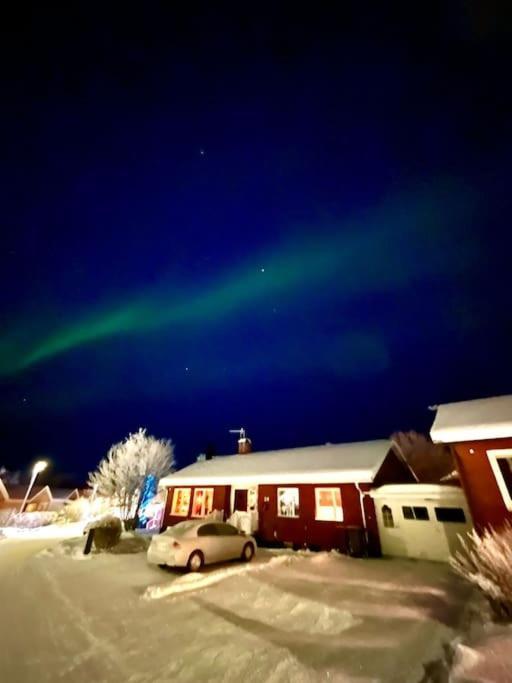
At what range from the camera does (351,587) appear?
838cm

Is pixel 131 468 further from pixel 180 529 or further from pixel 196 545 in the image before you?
pixel 196 545

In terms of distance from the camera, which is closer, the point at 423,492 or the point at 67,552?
the point at 423,492

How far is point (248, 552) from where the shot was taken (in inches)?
500

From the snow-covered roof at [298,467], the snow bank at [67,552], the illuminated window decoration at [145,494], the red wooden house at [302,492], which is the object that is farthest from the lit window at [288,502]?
the illuminated window decoration at [145,494]

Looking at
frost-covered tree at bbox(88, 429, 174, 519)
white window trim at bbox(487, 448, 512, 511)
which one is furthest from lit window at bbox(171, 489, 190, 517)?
white window trim at bbox(487, 448, 512, 511)

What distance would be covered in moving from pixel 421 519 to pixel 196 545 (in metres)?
9.25

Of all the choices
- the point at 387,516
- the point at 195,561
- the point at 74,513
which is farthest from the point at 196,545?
the point at 74,513

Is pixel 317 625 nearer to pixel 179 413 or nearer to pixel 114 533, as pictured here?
pixel 114 533

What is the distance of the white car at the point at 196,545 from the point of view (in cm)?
1046

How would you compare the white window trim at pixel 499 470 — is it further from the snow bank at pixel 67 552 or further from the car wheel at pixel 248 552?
the snow bank at pixel 67 552

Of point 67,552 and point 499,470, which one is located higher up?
point 499,470

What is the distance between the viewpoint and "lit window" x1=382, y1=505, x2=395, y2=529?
544 inches

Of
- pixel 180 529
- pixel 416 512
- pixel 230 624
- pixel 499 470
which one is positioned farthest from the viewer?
pixel 416 512

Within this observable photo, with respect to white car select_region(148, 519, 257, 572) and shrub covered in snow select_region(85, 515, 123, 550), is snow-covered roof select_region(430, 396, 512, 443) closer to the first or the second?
white car select_region(148, 519, 257, 572)
